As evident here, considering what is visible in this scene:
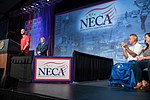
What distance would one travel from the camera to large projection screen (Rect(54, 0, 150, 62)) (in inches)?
183

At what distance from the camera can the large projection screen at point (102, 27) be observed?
464cm

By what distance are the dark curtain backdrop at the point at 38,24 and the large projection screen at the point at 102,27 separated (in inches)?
12.4

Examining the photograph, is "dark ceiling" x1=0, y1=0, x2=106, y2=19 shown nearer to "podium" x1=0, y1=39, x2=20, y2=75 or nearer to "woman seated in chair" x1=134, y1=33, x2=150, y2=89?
"podium" x1=0, y1=39, x2=20, y2=75

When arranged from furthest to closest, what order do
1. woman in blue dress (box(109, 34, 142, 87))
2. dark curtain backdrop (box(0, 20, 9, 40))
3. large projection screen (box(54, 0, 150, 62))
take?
dark curtain backdrop (box(0, 20, 9, 40)) < large projection screen (box(54, 0, 150, 62)) < woman in blue dress (box(109, 34, 142, 87))

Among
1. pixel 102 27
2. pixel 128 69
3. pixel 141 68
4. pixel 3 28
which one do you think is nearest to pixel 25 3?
pixel 3 28

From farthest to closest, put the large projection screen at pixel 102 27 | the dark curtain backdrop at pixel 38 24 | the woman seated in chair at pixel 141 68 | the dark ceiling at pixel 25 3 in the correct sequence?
the dark curtain backdrop at pixel 38 24 < the dark ceiling at pixel 25 3 < the large projection screen at pixel 102 27 < the woman seated in chair at pixel 141 68

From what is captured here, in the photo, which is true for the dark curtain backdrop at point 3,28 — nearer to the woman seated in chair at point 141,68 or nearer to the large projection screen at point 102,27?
the large projection screen at point 102,27

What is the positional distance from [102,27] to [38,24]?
302 centimetres

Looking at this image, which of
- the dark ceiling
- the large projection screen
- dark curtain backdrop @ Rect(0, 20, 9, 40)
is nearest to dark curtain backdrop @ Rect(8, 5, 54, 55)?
the large projection screen

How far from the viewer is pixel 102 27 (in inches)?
211

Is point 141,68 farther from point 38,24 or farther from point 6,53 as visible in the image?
point 38,24

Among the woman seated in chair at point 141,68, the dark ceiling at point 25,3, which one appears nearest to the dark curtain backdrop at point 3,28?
the dark ceiling at point 25,3

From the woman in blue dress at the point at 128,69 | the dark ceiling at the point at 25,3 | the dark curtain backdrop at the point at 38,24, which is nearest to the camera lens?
the woman in blue dress at the point at 128,69

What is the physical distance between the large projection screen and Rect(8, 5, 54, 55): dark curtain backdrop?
1.03 feet
